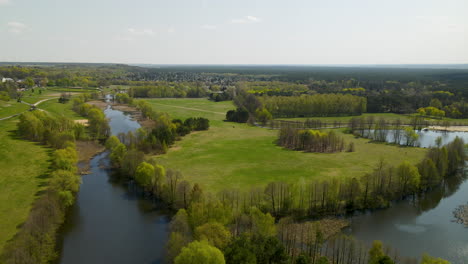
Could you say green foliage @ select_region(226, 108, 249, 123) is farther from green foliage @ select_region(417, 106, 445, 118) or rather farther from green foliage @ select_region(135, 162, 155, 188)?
green foliage @ select_region(417, 106, 445, 118)

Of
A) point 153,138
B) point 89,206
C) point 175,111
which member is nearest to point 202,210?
point 89,206

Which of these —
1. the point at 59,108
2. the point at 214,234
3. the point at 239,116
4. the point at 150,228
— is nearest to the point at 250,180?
the point at 150,228

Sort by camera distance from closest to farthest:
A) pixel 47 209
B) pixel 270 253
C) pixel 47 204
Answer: pixel 270 253
pixel 47 209
pixel 47 204

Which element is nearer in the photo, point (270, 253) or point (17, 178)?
point (270, 253)

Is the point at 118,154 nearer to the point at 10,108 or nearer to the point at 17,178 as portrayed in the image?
the point at 17,178

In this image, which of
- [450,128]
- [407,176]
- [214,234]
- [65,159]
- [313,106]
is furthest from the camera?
[313,106]

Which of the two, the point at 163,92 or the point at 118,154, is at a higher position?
the point at 163,92

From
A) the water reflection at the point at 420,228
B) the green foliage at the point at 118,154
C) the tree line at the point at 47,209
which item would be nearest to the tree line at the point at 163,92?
the tree line at the point at 47,209

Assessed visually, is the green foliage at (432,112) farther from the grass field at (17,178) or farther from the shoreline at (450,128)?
the grass field at (17,178)
